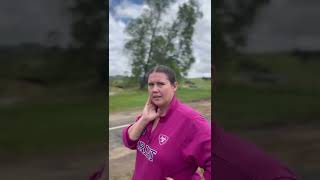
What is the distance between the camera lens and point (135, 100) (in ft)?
3.30

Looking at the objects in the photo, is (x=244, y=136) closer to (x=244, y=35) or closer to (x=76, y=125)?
(x=244, y=35)

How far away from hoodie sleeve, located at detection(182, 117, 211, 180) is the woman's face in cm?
11

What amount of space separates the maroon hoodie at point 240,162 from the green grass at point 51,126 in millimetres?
336

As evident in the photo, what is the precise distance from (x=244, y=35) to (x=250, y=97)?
18 centimetres

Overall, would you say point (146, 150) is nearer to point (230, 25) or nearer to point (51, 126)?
point (51, 126)

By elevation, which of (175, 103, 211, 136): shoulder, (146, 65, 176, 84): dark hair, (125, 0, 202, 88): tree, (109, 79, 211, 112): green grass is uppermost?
(125, 0, 202, 88): tree

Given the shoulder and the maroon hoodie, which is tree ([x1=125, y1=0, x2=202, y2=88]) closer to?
the shoulder

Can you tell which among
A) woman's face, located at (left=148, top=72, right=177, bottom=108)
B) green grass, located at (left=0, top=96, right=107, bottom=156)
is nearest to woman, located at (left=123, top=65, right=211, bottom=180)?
woman's face, located at (left=148, top=72, right=177, bottom=108)

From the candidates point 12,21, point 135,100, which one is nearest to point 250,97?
point 135,100

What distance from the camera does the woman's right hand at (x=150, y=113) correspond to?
972 mm

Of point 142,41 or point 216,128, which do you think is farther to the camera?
point 142,41

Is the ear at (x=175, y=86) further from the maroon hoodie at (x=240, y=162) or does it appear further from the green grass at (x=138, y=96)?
the maroon hoodie at (x=240, y=162)

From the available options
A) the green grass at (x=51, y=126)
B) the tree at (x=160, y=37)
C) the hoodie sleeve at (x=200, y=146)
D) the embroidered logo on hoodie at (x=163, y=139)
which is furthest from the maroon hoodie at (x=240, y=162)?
the green grass at (x=51, y=126)

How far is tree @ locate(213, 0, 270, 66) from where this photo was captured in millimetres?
990
